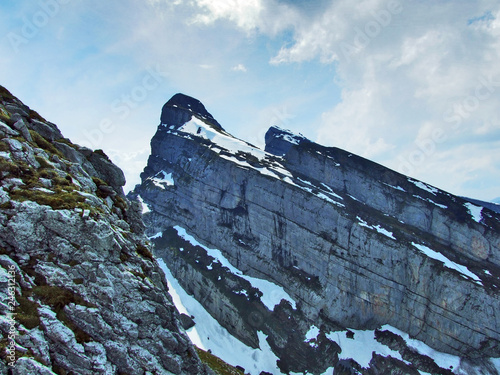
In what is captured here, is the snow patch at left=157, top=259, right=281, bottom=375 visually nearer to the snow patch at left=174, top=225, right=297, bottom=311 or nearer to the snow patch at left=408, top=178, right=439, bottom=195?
the snow patch at left=174, top=225, right=297, bottom=311

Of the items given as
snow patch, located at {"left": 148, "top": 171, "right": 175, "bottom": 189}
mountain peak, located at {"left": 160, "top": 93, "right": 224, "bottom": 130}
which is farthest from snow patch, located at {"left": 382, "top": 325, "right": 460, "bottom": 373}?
mountain peak, located at {"left": 160, "top": 93, "right": 224, "bottom": 130}

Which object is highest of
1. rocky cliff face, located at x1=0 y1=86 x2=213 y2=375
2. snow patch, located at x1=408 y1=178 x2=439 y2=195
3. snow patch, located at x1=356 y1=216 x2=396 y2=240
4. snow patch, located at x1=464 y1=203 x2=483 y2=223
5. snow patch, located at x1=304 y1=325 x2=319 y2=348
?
snow patch, located at x1=408 y1=178 x2=439 y2=195

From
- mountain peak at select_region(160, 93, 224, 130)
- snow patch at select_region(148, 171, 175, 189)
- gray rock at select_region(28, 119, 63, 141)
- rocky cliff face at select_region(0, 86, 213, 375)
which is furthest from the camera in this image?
mountain peak at select_region(160, 93, 224, 130)

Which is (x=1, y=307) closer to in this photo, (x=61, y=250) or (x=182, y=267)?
(x=61, y=250)

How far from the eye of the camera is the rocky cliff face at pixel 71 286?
16.3 meters

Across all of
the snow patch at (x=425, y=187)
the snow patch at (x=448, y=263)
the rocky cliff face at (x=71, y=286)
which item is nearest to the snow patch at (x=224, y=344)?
the snow patch at (x=448, y=263)

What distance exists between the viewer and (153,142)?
159 m

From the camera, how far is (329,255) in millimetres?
96188

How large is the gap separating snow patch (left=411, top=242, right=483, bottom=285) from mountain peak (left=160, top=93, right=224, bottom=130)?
12605cm

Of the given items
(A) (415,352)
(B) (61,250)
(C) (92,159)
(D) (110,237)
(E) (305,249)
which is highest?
(E) (305,249)

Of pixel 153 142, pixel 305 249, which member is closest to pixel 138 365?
pixel 305 249

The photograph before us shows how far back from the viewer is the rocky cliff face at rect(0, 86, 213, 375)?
1633cm

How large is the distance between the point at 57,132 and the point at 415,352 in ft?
313

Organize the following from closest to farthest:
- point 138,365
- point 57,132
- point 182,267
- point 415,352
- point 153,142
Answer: point 138,365 < point 57,132 < point 415,352 < point 182,267 < point 153,142
